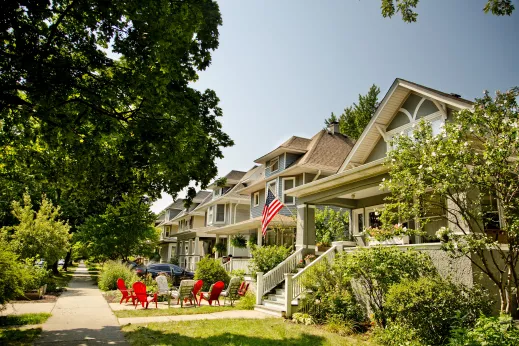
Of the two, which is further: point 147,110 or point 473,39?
point 147,110

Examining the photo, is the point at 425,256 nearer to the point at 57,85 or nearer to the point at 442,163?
the point at 442,163

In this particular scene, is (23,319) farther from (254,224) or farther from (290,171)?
(290,171)

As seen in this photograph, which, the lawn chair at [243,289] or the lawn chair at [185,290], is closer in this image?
the lawn chair at [185,290]

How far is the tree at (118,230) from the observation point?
91.3 ft

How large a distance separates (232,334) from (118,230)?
21.6 m

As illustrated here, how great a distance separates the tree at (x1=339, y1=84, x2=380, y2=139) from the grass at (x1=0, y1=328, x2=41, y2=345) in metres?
31.4

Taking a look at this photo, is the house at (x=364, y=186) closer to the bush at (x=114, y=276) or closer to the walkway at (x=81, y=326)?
the walkway at (x=81, y=326)

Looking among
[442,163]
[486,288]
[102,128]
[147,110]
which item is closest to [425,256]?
[486,288]

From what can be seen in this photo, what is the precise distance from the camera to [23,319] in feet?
35.5

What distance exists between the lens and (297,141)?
2781 centimetres

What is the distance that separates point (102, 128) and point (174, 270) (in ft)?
61.8

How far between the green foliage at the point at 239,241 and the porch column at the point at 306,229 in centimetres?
1249

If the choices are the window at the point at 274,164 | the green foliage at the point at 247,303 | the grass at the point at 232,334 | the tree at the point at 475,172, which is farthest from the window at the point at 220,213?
the tree at the point at 475,172

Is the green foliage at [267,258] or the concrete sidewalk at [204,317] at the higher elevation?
the green foliage at [267,258]
